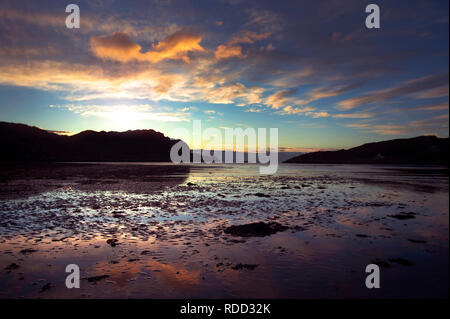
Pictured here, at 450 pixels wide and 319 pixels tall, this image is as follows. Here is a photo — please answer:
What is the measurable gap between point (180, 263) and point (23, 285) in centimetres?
408

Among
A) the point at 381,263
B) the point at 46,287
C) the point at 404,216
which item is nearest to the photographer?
the point at 46,287

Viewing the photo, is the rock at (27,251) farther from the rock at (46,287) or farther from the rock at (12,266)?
the rock at (46,287)

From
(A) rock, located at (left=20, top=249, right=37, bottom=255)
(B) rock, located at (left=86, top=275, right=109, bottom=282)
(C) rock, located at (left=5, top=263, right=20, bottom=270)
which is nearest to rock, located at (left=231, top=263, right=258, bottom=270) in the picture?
(B) rock, located at (left=86, top=275, right=109, bottom=282)

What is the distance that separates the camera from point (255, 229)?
11.1m

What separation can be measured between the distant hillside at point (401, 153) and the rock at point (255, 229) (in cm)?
12570

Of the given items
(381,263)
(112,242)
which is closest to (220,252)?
(112,242)

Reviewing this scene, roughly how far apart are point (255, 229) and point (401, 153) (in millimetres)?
169281

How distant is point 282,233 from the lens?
1072 cm

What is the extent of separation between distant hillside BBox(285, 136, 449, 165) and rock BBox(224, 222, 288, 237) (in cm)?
12570

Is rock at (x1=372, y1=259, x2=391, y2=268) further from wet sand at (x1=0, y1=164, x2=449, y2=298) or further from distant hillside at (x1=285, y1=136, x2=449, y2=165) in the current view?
distant hillside at (x1=285, y1=136, x2=449, y2=165)

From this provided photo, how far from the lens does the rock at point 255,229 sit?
34.9ft

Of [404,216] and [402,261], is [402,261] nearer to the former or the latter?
[402,261]
